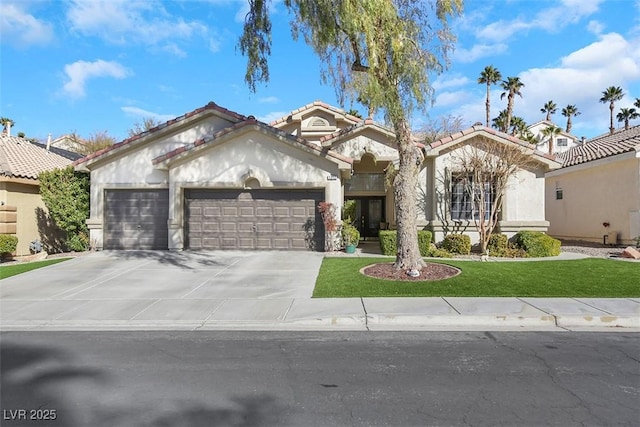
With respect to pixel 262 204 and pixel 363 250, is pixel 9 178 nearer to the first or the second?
pixel 262 204

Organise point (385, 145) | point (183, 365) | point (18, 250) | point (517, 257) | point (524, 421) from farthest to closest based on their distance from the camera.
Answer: point (385, 145)
point (18, 250)
point (517, 257)
point (183, 365)
point (524, 421)

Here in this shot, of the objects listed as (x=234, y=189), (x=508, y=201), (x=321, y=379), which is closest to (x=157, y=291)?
(x=321, y=379)

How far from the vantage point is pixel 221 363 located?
490 cm

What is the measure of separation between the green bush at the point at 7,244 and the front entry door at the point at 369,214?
1535 centimetres

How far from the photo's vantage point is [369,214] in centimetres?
2162

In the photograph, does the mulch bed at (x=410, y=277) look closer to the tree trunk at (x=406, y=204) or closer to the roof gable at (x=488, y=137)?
the tree trunk at (x=406, y=204)

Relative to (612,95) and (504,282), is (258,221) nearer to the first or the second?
(504,282)

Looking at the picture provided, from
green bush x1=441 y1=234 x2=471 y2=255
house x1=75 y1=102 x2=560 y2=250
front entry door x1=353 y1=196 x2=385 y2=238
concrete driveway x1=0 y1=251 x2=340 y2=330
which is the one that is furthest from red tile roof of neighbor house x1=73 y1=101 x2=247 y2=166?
green bush x1=441 y1=234 x2=471 y2=255

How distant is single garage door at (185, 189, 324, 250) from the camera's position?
14.8 meters

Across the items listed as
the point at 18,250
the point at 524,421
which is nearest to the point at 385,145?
the point at 524,421

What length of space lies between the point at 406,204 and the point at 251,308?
511cm

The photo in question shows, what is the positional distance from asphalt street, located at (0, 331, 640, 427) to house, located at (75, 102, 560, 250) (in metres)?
8.76

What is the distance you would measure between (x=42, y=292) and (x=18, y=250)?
786 cm

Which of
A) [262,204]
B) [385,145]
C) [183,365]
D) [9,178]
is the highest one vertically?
[385,145]
